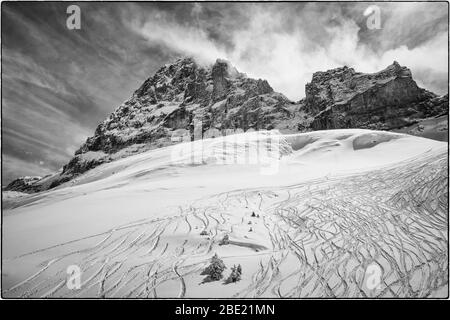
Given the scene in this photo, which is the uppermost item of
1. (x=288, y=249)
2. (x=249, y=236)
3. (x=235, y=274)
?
(x=249, y=236)

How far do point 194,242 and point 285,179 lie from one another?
873cm

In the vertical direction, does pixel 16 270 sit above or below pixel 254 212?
below

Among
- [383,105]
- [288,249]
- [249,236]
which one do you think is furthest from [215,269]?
[383,105]

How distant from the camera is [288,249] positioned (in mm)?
8789

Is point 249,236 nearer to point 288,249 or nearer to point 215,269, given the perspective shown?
point 288,249

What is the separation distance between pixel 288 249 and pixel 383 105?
635 ft

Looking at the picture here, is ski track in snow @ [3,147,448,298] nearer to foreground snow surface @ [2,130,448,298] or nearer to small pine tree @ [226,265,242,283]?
foreground snow surface @ [2,130,448,298]

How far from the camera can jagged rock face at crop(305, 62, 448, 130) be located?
17025 centimetres

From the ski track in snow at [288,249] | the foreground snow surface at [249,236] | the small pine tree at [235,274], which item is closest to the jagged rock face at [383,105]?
the foreground snow surface at [249,236]

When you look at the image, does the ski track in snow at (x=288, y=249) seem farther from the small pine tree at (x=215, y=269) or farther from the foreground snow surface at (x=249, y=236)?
the small pine tree at (x=215, y=269)

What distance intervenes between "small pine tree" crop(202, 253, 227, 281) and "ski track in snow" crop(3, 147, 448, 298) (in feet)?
0.62
